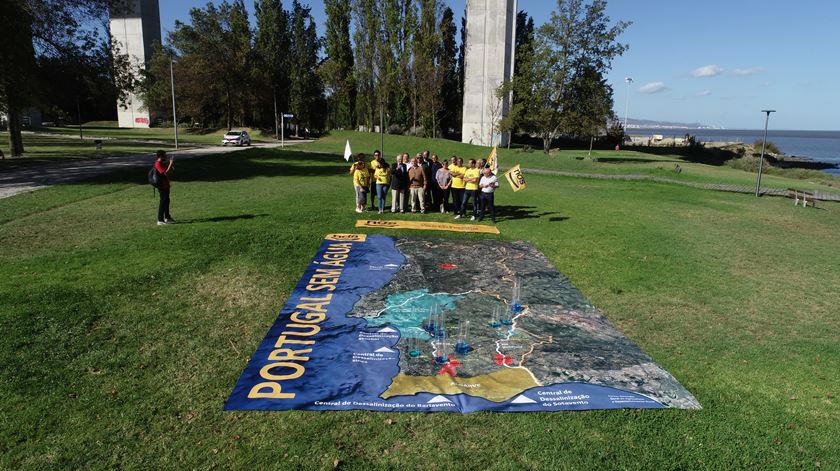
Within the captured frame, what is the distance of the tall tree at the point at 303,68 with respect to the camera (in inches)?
2788

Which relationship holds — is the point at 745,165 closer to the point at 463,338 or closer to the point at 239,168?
the point at 239,168

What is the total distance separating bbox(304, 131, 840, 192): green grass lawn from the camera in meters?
35.0

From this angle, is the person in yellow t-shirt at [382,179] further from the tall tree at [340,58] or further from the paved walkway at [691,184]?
the tall tree at [340,58]

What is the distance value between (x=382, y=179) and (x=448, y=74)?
2065 inches

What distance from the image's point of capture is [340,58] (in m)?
67.1

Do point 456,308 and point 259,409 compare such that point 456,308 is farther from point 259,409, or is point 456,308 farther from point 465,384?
point 259,409

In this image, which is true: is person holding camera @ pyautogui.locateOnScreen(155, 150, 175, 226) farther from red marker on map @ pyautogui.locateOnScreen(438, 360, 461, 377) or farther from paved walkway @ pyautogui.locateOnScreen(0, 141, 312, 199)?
red marker on map @ pyautogui.locateOnScreen(438, 360, 461, 377)

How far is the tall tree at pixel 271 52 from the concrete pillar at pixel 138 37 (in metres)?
15.9

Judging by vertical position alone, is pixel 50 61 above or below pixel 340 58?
below

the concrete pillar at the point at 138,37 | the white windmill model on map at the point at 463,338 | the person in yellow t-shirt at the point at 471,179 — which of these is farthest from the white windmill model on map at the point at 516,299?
the concrete pillar at the point at 138,37

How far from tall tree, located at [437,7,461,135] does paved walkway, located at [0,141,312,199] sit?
128ft

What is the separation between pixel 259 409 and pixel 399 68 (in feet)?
196

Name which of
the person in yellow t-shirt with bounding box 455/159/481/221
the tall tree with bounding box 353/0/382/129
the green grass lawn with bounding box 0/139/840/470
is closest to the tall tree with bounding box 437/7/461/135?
the tall tree with bounding box 353/0/382/129

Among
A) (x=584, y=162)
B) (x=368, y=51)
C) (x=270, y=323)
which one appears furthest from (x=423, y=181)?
(x=368, y=51)
